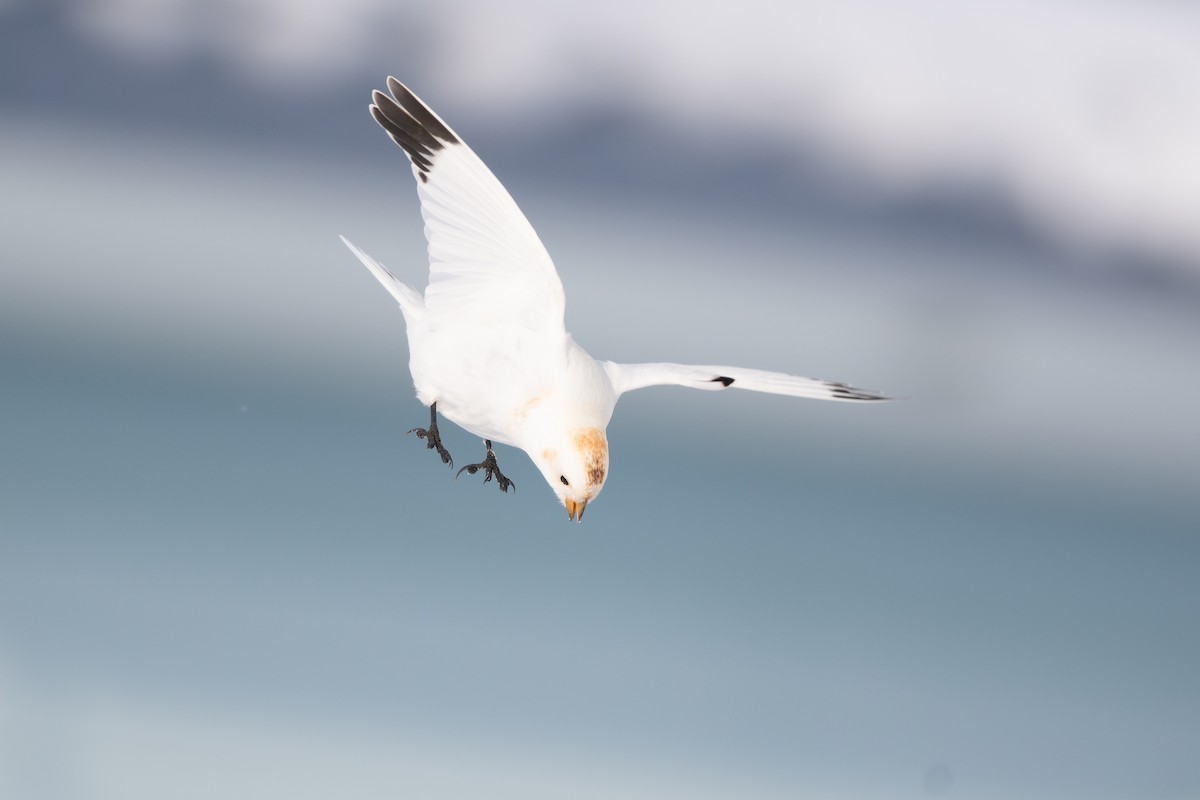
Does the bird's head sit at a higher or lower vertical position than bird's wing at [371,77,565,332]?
lower

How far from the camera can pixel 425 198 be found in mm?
1745

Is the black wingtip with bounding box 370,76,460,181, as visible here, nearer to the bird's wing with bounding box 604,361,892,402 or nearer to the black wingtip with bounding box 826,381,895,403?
the bird's wing with bounding box 604,361,892,402

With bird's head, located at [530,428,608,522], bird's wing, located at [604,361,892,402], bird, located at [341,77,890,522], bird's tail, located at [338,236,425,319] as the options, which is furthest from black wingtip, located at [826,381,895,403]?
bird's tail, located at [338,236,425,319]

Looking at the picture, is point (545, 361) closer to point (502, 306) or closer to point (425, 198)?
point (502, 306)

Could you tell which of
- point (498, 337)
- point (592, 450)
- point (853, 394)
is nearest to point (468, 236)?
point (498, 337)

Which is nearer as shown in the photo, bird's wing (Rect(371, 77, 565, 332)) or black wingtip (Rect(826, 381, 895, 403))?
bird's wing (Rect(371, 77, 565, 332))

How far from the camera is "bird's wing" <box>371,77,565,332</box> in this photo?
5.41 feet

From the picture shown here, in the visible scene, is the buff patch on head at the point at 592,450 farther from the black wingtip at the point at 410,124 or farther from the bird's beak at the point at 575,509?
the black wingtip at the point at 410,124

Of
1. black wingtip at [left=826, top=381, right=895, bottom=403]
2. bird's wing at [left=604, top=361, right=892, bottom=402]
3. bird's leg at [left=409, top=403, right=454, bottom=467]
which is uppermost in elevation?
black wingtip at [left=826, top=381, right=895, bottom=403]

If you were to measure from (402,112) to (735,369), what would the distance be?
66 cm

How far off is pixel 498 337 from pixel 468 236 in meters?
0.17

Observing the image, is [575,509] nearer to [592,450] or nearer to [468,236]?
[592,450]

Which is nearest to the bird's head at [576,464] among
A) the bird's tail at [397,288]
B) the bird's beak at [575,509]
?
the bird's beak at [575,509]

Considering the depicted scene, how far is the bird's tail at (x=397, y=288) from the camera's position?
6.60ft
